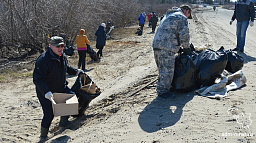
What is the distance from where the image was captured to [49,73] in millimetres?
4445

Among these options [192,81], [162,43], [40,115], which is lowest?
[40,115]

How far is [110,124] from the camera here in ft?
15.2

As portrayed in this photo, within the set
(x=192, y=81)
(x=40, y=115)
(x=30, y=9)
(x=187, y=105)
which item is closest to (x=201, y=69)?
(x=192, y=81)

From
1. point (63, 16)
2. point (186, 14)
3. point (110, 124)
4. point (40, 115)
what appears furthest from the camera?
point (63, 16)

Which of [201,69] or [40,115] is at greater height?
[201,69]

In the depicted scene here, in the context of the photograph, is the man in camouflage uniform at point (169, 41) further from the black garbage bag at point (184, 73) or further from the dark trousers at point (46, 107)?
the dark trousers at point (46, 107)

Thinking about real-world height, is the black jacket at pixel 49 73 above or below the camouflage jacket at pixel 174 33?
below

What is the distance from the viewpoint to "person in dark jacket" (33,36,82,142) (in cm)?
427

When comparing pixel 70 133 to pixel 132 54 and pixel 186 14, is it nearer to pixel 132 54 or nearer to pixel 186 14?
pixel 186 14

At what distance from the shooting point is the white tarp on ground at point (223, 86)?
204 inches

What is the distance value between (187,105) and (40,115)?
333cm

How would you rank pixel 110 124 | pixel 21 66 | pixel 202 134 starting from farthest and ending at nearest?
pixel 21 66 < pixel 110 124 < pixel 202 134

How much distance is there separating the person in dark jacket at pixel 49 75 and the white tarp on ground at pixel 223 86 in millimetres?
2585

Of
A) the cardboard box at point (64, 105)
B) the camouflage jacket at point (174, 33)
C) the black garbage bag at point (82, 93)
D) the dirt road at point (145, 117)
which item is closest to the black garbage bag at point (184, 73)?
the dirt road at point (145, 117)
